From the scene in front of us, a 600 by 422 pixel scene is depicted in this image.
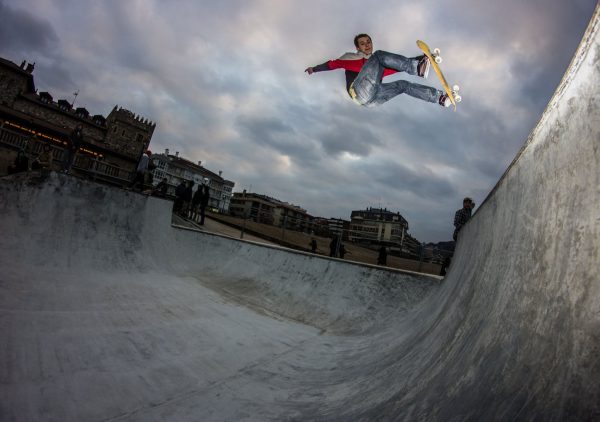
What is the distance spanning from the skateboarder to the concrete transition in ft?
9.14

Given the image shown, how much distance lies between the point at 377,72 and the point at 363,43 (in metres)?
0.70

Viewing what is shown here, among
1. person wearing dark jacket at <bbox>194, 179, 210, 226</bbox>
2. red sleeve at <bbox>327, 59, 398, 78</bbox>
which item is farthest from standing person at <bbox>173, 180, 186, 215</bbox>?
red sleeve at <bbox>327, 59, 398, 78</bbox>

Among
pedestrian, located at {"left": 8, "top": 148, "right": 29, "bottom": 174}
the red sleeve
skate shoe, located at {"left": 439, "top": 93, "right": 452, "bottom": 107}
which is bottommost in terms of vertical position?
pedestrian, located at {"left": 8, "top": 148, "right": 29, "bottom": 174}

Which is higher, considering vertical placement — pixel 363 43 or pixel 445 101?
pixel 363 43

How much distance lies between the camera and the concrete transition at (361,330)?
0.84 meters

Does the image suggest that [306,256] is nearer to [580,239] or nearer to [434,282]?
[434,282]

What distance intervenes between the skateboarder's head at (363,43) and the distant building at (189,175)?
59.9 metres

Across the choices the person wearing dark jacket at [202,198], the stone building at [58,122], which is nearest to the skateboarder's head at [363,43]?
the person wearing dark jacket at [202,198]

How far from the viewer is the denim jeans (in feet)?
14.5

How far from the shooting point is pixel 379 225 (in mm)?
104625

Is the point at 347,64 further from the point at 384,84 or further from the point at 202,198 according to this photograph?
the point at 202,198

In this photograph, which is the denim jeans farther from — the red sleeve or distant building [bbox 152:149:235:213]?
distant building [bbox 152:149:235:213]

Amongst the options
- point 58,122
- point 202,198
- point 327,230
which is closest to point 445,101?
point 202,198

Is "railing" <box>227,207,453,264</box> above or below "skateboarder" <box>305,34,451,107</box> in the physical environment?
below
